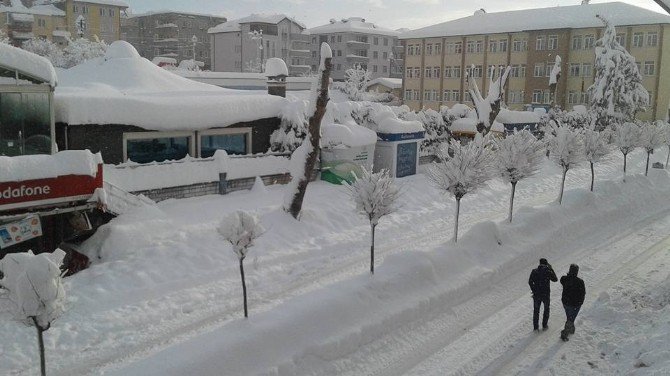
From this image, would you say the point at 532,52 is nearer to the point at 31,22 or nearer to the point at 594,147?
the point at 594,147

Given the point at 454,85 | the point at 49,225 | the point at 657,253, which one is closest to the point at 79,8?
the point at 454,85

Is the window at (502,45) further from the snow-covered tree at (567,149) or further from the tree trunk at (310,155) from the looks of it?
the tree trunk at (310,155)

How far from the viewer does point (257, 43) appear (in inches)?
3278

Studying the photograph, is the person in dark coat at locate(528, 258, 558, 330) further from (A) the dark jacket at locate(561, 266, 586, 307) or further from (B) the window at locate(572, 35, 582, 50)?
(B) the window at locate(572, 35, 582, 50)

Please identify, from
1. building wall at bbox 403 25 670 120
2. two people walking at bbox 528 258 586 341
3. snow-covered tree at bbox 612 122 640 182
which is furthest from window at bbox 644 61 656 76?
two people walking at bbox 528 258 586 341

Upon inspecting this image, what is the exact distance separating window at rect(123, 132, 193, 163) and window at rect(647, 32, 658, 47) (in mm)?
48273

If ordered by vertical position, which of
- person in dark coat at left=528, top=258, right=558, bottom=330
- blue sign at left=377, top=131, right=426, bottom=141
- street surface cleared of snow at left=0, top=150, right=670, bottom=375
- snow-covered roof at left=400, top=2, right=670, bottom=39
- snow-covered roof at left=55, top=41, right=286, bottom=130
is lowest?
street surface cleared of snow at left=0, top=150, right=670, bottom=375

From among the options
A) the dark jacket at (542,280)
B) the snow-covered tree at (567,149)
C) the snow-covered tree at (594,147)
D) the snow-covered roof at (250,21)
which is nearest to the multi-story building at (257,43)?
the snow-covered roof at (250,21)

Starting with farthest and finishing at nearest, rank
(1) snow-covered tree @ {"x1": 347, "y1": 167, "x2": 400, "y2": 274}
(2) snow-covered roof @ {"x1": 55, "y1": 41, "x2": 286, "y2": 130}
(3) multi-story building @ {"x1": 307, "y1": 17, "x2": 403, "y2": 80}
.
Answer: (3) multi-story building @ {"x1": 307, "y1": 17, "x2": 403, "y2": 80}, (2) snow-covered roof @ {"x1": 55, "y1": 41, "x2": 286, "y2": 130}, (1) snow-covered tree @ {"x1": 347, "y1": 167, "x2": 400, "y2": 274}

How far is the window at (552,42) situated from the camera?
5907 cm

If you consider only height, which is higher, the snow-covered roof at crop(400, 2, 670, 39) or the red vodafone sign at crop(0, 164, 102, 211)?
the snow-covered roof at crop(400, 2, 670, 39)

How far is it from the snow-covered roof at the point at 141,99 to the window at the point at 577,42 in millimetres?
43555

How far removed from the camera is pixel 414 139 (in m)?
28.8

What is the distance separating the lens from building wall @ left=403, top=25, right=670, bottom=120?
53750 millimetres
